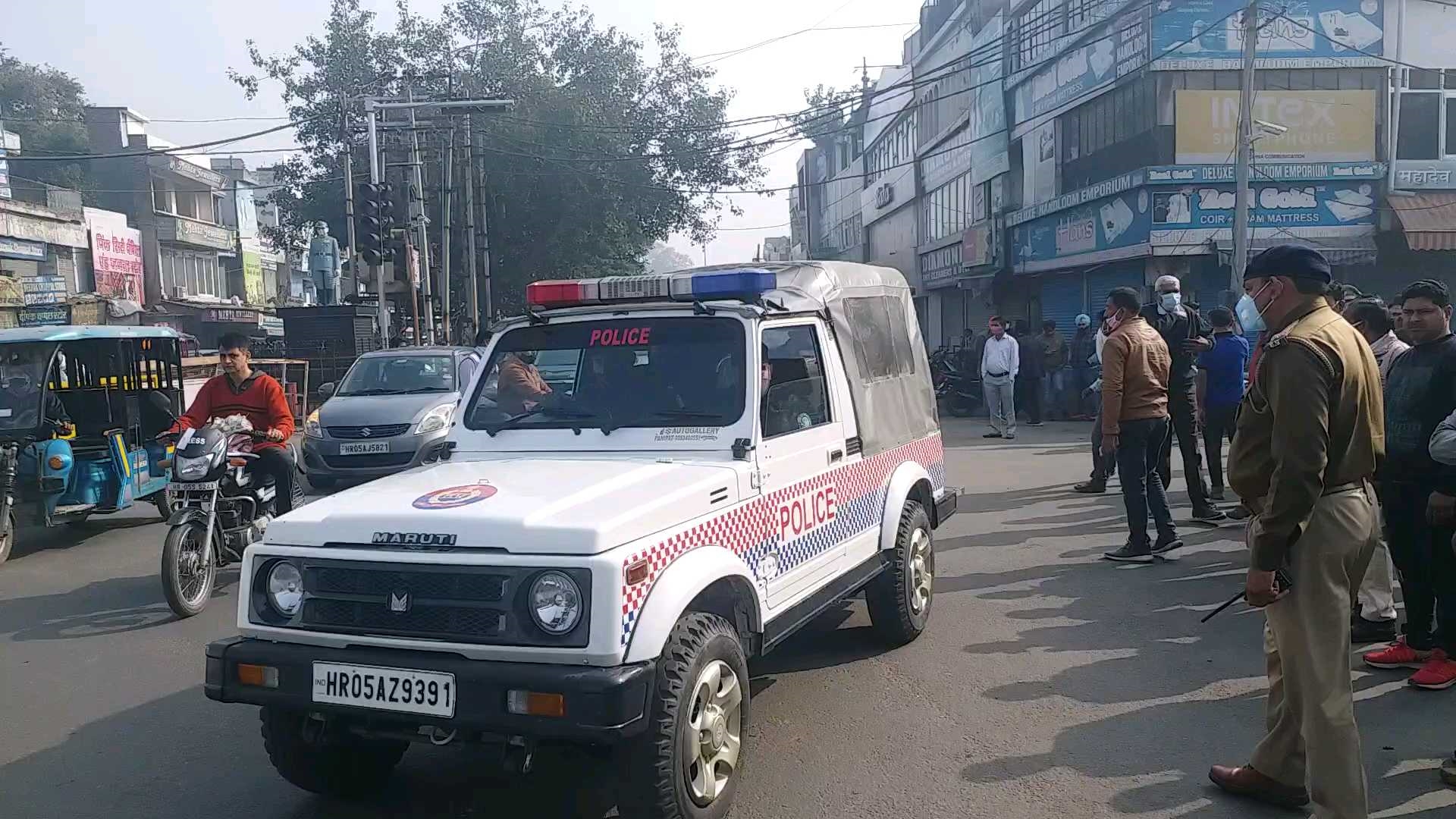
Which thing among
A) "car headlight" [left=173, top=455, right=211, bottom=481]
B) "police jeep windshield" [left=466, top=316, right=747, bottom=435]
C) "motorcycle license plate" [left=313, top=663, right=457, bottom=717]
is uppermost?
"police jeep windshield" [left=466, top=316, right=747, bottom=435]

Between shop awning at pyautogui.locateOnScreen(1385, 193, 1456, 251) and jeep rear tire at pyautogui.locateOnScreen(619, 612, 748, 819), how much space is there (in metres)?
19.8

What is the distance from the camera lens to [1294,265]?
353 cm

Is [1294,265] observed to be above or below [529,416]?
above

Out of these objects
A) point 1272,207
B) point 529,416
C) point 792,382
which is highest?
point 1272,207

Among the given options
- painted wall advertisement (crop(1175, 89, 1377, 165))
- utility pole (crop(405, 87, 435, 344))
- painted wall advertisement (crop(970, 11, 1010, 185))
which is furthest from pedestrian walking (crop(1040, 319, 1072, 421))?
utility pole (crop(405, 87, 435, 344))

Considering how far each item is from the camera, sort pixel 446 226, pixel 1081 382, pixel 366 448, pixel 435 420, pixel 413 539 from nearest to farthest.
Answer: pixel 413 539 < pixel 366 448 < pixel 435 420 < pixel 1081 382 < pixel 446 226

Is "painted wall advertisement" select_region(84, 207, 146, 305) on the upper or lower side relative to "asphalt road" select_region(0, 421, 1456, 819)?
upper

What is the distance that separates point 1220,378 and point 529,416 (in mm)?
6359

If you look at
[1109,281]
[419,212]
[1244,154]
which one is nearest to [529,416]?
[1244,154]

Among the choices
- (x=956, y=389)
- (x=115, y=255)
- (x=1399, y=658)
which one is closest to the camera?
(x=1399, y=658)

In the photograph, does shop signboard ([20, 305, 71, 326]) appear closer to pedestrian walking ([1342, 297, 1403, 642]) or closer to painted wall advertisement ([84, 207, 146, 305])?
painted wall advertisement ([84, 207, 146, 305])

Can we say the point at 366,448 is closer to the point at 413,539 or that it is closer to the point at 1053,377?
the point at 413,539

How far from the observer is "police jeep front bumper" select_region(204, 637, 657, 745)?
3131 mm

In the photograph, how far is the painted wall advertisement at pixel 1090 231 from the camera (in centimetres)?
2025
